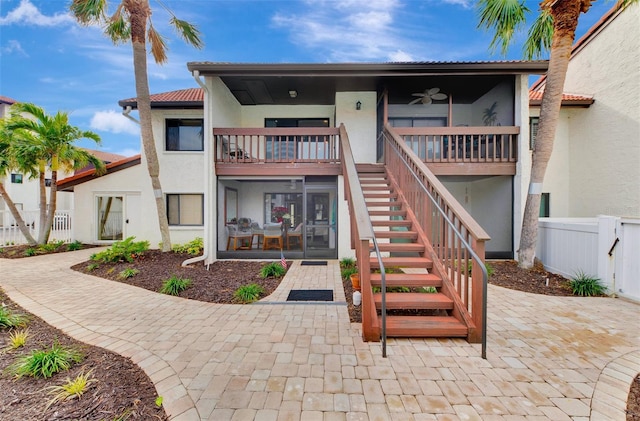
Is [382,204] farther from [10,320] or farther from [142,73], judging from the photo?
[142,73]

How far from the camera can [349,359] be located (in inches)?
118

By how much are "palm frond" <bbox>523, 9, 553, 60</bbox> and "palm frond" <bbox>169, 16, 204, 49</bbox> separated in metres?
9.79

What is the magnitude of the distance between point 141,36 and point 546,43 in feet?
36.9

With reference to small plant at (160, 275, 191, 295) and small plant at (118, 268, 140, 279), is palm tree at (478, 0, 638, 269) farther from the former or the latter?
small plant at (118, 268, 140, 279)

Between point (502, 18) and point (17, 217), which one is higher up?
point (502, 18)

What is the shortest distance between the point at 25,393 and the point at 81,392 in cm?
55

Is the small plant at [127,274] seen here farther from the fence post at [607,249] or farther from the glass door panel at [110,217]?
the fence post at [607,249]

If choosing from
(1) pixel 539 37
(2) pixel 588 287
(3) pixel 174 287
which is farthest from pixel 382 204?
(1) pixel 539 37

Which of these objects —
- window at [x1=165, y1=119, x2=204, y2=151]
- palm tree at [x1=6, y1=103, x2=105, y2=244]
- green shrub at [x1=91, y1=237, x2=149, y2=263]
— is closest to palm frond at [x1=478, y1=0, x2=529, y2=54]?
window at [x1=165, y1=119, x2=204, y2=151]

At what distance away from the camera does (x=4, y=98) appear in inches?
679

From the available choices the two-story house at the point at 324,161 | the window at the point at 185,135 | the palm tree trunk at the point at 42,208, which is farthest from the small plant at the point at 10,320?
the palm tree trunk at the point at 42,208

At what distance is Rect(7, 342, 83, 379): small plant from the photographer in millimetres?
2650

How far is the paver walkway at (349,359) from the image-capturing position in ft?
7.54

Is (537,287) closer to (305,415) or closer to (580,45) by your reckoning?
(305,415)
